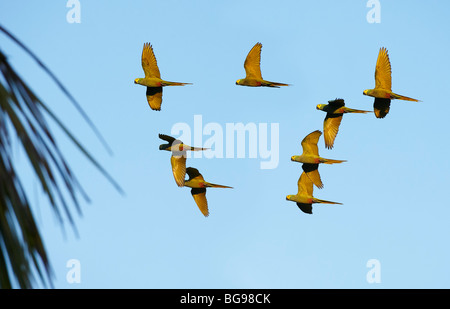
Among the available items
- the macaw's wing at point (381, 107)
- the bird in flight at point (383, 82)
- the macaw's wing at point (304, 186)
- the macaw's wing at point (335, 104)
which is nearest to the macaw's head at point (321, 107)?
the macaw's wing at point (335, 104)

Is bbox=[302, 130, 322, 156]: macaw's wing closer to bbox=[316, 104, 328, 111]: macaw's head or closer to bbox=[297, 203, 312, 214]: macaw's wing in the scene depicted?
bbox=[316, 104, 328, 111]: macaw's head

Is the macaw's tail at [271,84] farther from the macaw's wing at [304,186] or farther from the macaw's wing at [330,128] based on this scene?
the macaw's wing at [304,186]

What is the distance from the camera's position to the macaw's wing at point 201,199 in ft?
77.6

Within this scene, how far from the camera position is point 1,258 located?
2.46m

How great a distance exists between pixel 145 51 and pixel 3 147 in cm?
2153

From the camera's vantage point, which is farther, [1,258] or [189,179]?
[189,179]

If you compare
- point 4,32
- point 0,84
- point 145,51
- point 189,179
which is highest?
point 145,51

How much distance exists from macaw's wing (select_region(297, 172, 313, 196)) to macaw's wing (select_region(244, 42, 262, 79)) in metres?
4.49

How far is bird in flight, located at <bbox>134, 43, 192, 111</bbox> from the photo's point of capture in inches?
916

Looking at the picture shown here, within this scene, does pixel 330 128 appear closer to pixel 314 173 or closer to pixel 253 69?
pixel 314 173

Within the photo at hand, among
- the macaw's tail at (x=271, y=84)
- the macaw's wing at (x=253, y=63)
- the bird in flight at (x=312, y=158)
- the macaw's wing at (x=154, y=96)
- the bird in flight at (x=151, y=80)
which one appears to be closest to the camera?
the macaw's tail at (x=271, y=84)

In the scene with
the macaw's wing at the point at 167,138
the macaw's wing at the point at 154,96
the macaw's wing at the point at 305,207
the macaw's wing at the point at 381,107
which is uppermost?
the macaw's wing at the point at 154,96
